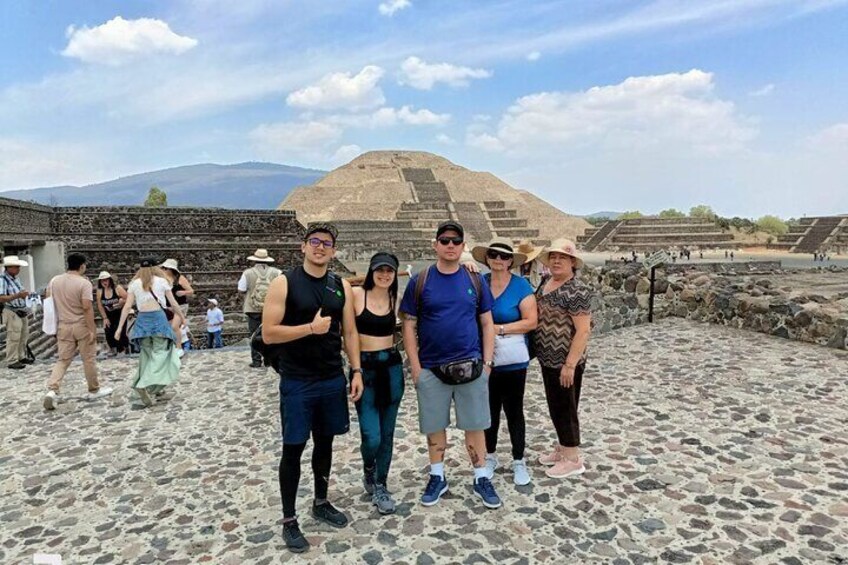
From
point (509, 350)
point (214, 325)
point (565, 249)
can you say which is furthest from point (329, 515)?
point (214, 325)

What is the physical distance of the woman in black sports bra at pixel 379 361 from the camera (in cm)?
327

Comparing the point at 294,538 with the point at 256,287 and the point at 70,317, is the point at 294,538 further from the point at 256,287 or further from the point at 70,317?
the point at 256,287

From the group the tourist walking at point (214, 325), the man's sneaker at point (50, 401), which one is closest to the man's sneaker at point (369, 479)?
the man's sneaker at point (50, 401)

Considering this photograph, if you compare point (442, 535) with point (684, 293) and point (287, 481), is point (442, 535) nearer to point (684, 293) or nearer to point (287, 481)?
point (287, 481)

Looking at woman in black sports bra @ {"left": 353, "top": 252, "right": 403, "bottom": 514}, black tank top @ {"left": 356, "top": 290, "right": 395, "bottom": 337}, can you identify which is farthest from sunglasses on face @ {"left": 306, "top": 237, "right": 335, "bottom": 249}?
black tank top @ {"left": 356, "top": 290, "right": 395, "bottom": 337}

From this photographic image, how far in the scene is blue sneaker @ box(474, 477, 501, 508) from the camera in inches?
135

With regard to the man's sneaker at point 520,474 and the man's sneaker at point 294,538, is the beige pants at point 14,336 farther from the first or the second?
the man's sneaker at point 520,474

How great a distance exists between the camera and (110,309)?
27.8 ft

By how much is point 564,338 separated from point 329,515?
6.10 ft

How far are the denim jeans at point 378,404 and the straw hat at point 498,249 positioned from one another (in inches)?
36.9

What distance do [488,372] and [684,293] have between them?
8054mm

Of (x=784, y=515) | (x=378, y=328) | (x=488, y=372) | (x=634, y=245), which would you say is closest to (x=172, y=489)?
(x=378, y=328)

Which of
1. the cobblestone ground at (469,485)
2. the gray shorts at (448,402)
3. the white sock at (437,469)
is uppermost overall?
the gray shorts at (448,402)

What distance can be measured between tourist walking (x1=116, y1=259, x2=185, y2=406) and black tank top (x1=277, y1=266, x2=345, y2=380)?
129 inches
